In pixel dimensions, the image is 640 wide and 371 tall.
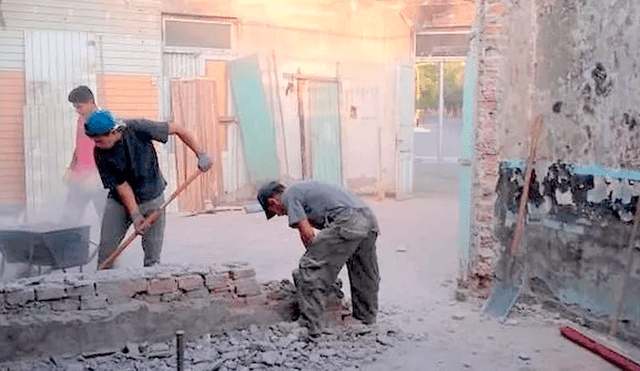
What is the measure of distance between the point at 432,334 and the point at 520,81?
7.60 ft

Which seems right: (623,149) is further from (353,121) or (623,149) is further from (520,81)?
(353,121)

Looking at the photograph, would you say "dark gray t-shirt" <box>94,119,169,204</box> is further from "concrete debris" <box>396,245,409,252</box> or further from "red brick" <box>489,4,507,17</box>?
"concrete debris" <box>396,245,409,252</box>

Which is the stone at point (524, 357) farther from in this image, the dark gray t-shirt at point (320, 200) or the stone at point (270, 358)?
the stone at point (270, 358)

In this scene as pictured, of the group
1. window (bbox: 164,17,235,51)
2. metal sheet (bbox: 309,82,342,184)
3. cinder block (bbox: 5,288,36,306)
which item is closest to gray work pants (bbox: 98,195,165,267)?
Answer: cinder block (bbox: 5,288,36,306)

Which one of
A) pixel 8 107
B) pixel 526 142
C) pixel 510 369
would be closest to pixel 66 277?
pixel 510 369

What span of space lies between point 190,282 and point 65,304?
842 mm

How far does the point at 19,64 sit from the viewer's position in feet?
34.2

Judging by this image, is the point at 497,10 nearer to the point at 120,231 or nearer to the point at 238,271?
the point at 238,271

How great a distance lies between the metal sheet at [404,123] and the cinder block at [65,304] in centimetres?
947

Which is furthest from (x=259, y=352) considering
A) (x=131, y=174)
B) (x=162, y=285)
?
(x=131, y=174)

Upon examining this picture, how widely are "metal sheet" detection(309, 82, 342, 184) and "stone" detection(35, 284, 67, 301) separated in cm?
855

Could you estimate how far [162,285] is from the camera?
5059 mm

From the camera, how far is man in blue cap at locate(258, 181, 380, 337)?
5.28 m

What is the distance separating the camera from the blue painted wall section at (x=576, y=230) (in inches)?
212
